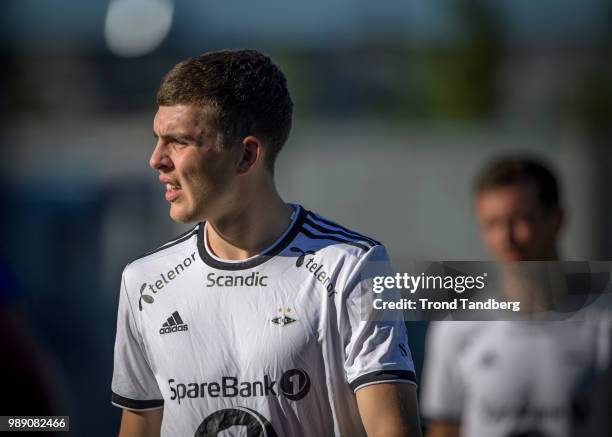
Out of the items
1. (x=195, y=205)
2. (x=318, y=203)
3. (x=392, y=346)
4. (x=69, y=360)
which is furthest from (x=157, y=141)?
(x=392, y=346)

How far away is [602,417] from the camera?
8.44 ft

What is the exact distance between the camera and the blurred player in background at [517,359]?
257 cm

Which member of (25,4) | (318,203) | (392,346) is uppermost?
(25,4)

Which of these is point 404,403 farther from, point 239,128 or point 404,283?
point 239,128

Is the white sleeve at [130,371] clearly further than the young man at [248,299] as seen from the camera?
Yes

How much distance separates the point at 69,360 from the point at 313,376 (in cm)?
66

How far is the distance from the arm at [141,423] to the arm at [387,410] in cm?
58

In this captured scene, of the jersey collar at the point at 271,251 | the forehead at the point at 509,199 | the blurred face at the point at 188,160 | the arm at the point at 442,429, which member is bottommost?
the arm at the point at 442,429

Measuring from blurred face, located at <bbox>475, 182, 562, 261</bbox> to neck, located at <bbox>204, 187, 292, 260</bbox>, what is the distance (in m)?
0.53

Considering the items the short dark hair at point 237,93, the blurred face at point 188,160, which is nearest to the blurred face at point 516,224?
the short dark hair at point 237,93

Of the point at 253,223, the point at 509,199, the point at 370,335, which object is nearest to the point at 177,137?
the point at 253,223

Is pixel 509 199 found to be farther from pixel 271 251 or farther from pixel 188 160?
pixel 188 160

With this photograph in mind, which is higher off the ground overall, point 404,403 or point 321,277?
point 321,277

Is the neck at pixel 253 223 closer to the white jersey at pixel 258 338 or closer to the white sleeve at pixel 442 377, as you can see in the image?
the white jersey at pixel 258 338
